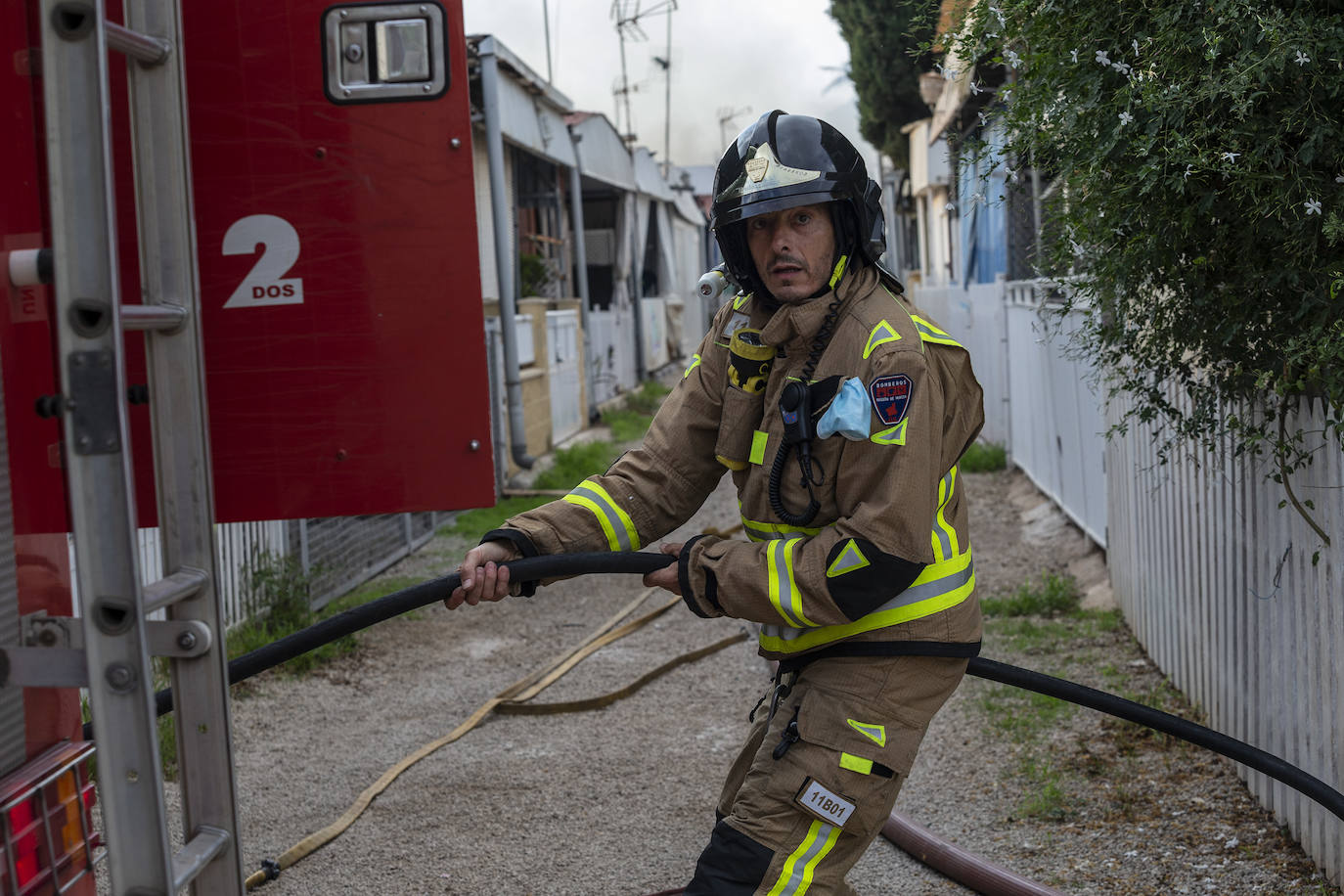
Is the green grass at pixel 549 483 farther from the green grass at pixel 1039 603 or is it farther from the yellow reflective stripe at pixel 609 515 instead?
the yellow reflective stripe at pixel 609 515

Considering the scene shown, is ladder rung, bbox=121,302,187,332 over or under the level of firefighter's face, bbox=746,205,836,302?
under

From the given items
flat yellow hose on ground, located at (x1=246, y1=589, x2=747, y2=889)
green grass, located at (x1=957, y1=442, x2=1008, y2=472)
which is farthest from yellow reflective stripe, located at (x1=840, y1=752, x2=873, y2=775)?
green grass, located at (x1=957, y1=442, x2=1008, y2=472)

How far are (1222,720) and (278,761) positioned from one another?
3.75m

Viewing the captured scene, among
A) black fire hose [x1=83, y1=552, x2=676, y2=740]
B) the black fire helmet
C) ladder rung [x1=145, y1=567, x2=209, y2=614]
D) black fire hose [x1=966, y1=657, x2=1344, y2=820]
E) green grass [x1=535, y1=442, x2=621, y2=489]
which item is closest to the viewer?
ladder rung [x1=145, y1=567, x2=209, y2=614]

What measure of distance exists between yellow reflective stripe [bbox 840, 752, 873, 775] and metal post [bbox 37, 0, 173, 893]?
4.64 feet

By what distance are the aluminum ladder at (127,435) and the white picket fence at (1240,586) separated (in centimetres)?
289

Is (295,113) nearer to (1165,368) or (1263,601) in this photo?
(1165,368)

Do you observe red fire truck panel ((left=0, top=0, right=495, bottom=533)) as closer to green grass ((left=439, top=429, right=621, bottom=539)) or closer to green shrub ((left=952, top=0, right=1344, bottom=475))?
green shrub ((left=952, top=0, right=1344, bottom=475))

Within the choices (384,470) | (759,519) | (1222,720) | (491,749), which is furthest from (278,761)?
(1222,720)

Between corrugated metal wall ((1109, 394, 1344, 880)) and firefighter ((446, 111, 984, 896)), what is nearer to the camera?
firefighter ((446, 111, 984, 896))

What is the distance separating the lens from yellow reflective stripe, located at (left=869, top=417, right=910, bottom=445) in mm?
2656

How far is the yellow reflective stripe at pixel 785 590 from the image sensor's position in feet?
8.82

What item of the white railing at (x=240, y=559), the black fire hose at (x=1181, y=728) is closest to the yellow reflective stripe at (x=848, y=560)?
the black fire hose at (x=1181, y=728)

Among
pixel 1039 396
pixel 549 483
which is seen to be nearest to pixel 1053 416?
pixel 1039 396
